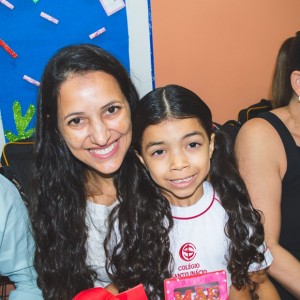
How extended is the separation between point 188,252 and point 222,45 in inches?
50.9

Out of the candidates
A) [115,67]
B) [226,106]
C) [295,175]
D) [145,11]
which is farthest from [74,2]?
[295,175]

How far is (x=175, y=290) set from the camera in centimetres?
92

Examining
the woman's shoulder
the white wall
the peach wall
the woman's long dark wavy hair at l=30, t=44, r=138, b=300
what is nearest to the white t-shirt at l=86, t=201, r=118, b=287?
the woman's long dark wavy hair at l=30, t=44, r=138, b=300

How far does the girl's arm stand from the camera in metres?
1.29

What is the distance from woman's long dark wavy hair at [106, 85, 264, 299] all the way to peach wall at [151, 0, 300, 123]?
0.92m

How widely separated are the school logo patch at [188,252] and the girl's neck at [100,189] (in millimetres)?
308

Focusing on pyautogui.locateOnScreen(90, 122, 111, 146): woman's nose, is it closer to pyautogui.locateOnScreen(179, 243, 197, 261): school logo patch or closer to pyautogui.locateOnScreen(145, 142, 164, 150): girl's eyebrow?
pyautogui.locateOnScreen(145, 142, 164, 150): girl's eyebrow

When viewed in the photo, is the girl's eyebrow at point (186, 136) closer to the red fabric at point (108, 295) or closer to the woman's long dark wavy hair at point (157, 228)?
the woman's long dark wavy hair at point (157, 228)

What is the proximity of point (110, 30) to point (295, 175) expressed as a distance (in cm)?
115

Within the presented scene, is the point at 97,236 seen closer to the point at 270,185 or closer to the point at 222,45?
the point at 270,185

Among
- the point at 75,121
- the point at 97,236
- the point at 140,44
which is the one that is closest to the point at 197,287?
the point at 97,236

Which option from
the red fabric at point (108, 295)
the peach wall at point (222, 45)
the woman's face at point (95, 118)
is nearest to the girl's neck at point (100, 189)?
the woman's face at point (95, 118)

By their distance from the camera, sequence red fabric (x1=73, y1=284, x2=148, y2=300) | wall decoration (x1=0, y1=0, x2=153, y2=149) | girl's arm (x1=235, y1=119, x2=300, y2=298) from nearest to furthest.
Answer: red fabric (x1=73, y1=284, x2=148, y2=300) → girl's arm (x1=235, y1=119, x2=300, y2=298) → wall decoration (x1=0, y1=0, x2=153, y2=149)

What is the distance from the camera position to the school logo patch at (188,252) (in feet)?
3.91
